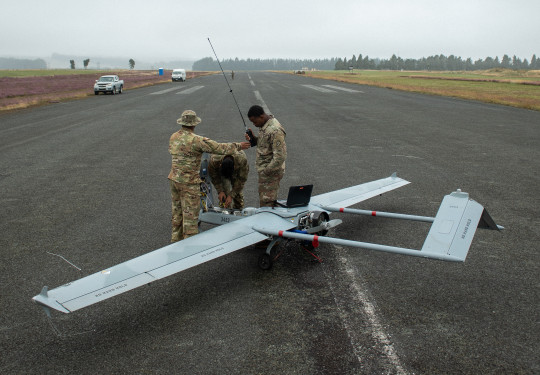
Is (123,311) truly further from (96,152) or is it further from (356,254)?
(96,152)

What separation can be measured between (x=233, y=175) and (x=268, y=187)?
27.7 inches

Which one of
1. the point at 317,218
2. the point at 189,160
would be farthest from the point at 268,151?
the point at 317,218

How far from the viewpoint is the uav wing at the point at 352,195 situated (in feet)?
25.0

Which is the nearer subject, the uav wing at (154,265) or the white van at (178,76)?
the uav wing at (154,265)

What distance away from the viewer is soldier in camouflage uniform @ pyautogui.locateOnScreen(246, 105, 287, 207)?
6977mm

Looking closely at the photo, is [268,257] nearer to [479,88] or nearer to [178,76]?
[479,88]

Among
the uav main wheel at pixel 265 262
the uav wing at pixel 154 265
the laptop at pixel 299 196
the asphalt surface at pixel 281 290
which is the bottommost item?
the asphalt surface at pixel 281 290

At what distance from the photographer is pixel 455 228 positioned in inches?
191

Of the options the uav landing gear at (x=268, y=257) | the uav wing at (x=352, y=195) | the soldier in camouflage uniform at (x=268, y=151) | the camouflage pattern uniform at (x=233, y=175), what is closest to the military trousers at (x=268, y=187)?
the soldier in camouflage uniform at (x=268, y=151)

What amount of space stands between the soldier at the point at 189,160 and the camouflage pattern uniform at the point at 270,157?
0.65 m

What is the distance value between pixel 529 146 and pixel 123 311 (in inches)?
654

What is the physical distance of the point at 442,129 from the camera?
66.4 feet

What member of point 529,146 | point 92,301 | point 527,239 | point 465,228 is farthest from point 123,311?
point 529,146

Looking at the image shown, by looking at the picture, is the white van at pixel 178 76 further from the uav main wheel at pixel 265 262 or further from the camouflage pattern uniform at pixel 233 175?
the uav main wheel at pixel 265 262
